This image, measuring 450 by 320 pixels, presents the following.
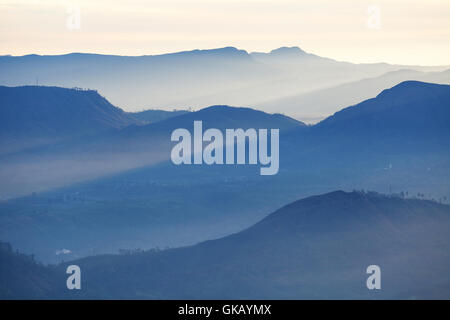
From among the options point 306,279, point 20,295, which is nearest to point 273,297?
point 306,279
